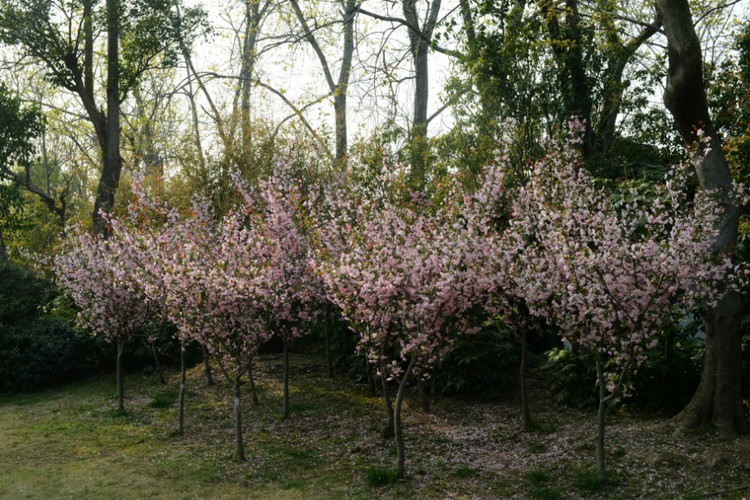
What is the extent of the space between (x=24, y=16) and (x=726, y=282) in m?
20.4

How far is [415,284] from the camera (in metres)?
7.64

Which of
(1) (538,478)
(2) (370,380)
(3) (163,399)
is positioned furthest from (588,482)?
(3) (163,399)

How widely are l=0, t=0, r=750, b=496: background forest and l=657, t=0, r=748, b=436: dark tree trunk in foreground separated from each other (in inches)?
1.2

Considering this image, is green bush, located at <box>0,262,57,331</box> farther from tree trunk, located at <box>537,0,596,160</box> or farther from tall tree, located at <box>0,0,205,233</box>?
tree trunk, located at <box>537,0,596,160</box>

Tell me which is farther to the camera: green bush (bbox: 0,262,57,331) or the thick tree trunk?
the thick tree trunk

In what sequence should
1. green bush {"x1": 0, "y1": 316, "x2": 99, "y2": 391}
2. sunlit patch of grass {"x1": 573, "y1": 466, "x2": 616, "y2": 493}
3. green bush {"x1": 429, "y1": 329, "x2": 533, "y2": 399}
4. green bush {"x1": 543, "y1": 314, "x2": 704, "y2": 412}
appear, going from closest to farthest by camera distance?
sunlit patch of grass {"x1": 573, "y1": 466, "x2": 616, "y2": 493} → green bush {"x1": 543, "y1": 314, "x2": 704, "y2": 412} → green bush {"x1": 429, "y1": 329, "x2": 533, "y2": 399} → green bush {"x1": 0, "y1": 316, "x2": 99, "y2": 391}

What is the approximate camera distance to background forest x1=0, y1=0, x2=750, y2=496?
25.8 ft

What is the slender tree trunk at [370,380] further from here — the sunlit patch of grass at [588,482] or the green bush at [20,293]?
the green bush at [20,293]

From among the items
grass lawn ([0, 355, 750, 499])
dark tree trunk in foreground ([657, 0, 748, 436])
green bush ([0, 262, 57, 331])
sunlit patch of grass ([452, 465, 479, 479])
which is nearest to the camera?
grass lawn ([0, 355, 750, 499])

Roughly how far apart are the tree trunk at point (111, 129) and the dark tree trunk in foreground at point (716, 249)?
17.1m

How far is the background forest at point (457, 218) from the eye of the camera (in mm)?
7879

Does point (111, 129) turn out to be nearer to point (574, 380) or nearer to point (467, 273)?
point (467, 273)

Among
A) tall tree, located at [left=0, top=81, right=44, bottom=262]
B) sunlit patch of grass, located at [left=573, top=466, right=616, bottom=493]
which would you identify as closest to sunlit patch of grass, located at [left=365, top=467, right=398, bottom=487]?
sunlit patch of grass, located at [left=573, top=466, right=616, bottom=493]

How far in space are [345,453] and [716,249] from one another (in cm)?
643
